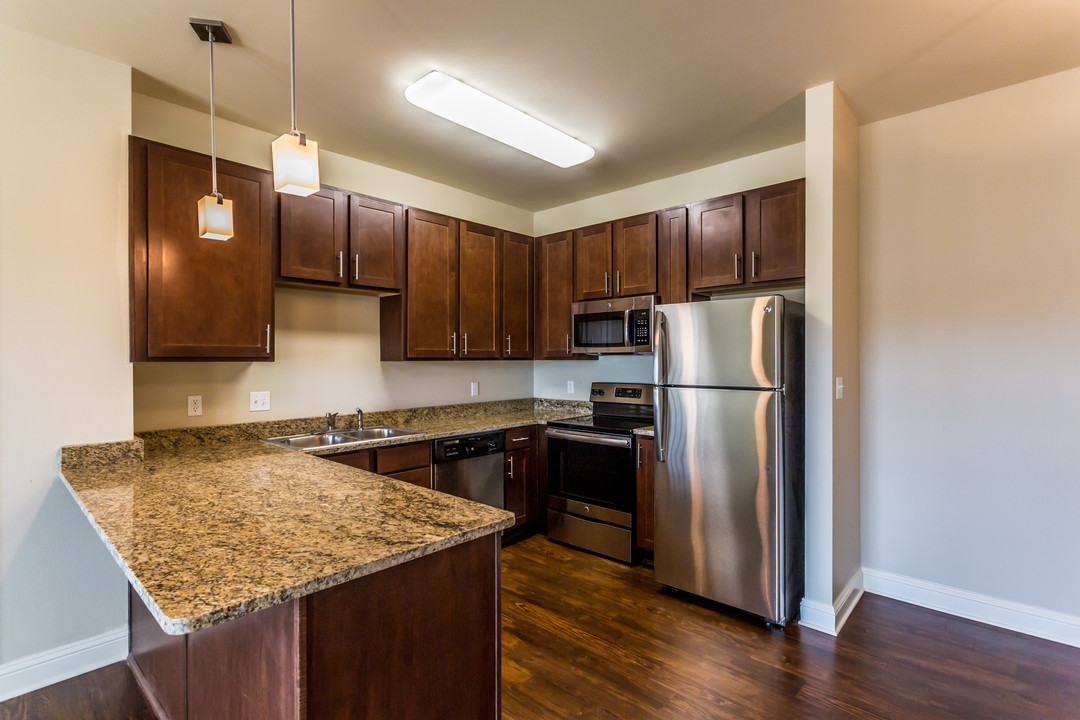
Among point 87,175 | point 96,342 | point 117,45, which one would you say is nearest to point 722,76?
point 117,45

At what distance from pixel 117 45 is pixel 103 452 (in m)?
1.75

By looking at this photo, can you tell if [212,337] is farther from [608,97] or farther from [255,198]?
[608,97]

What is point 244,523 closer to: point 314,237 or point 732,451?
point 314,237

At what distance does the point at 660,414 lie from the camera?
2.90m

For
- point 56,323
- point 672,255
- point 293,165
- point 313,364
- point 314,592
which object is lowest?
point 314,592

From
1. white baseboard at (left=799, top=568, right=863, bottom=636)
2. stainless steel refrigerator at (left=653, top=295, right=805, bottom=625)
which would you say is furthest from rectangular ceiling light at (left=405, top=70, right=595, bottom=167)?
white baseboard at (left=799, top=568, right=863, bottom=636)

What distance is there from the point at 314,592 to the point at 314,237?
2386 millimetres

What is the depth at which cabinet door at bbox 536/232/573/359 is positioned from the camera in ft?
13.2

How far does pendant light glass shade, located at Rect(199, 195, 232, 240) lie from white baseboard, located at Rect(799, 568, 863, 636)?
10.2ft

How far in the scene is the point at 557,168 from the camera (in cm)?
356

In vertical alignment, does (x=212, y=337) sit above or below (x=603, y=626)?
above

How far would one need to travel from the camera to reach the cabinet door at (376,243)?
3092 millimetres

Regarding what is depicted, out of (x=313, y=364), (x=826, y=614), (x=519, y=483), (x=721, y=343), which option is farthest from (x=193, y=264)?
(x=826, y=614)

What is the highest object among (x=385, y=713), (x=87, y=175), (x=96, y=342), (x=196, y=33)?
(x=196, y=33)
